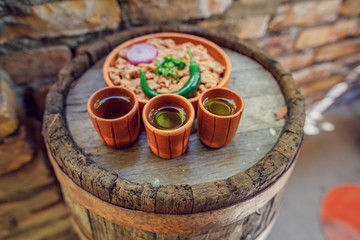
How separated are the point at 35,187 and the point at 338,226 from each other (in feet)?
7.64

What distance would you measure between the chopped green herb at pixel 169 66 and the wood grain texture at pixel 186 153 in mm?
247

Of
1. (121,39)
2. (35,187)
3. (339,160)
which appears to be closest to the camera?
(121,39)

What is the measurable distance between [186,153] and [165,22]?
2.94 ft

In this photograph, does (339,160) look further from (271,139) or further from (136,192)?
(136,192)

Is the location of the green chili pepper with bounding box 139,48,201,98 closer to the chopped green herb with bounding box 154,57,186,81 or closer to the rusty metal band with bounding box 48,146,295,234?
the chopped green herb with bounding box 154,57,186,81

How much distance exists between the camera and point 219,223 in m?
0.88

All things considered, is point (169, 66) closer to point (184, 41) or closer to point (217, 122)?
point (184, 41)

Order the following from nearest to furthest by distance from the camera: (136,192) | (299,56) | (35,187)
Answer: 1. (136,192)
2. (35,187)
3. (299,56)

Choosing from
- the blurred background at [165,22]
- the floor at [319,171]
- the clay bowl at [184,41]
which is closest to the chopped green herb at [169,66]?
the clay bowl at [184,41]

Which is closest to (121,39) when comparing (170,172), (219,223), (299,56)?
(170,172)

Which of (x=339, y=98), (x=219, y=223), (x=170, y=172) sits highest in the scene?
(x=170, y=172)

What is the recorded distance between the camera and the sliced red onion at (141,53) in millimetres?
1171

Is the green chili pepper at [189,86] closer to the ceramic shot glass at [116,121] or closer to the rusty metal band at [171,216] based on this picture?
the ceramic shot glass at [116,121]

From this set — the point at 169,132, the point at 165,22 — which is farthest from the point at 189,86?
the point at 165,22
